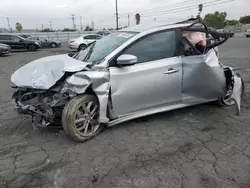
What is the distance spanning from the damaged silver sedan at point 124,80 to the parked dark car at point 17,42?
1812cm

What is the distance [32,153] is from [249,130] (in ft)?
10.9

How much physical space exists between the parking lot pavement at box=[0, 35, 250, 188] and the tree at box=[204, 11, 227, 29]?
9270cm

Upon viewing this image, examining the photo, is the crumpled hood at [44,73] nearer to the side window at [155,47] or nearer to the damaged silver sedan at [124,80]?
the damaged silver sedan at [124,80]

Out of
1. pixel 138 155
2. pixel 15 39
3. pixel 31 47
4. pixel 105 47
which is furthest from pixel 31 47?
pixel 138 155

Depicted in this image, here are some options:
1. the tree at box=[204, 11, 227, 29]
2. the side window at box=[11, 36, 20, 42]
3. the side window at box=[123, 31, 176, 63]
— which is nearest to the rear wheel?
the side window at box=[11, 36, 20, 42]

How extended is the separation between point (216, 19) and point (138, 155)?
3888 inches

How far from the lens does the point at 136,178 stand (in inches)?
Answer: 94.5

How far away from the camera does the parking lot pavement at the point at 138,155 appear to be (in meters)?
2.38

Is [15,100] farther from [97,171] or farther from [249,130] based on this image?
[249,130]

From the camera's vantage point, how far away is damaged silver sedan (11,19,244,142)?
Result: 121 inches

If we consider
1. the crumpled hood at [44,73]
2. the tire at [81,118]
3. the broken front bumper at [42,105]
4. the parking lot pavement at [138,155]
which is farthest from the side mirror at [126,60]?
the parking lot pavement at [138,155]

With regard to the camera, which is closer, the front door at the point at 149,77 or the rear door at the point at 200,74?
the front door at the point at 149,77

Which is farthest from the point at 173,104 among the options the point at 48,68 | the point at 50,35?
the point at 50,35

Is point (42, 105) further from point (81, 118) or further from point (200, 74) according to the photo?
point (200, 74)
